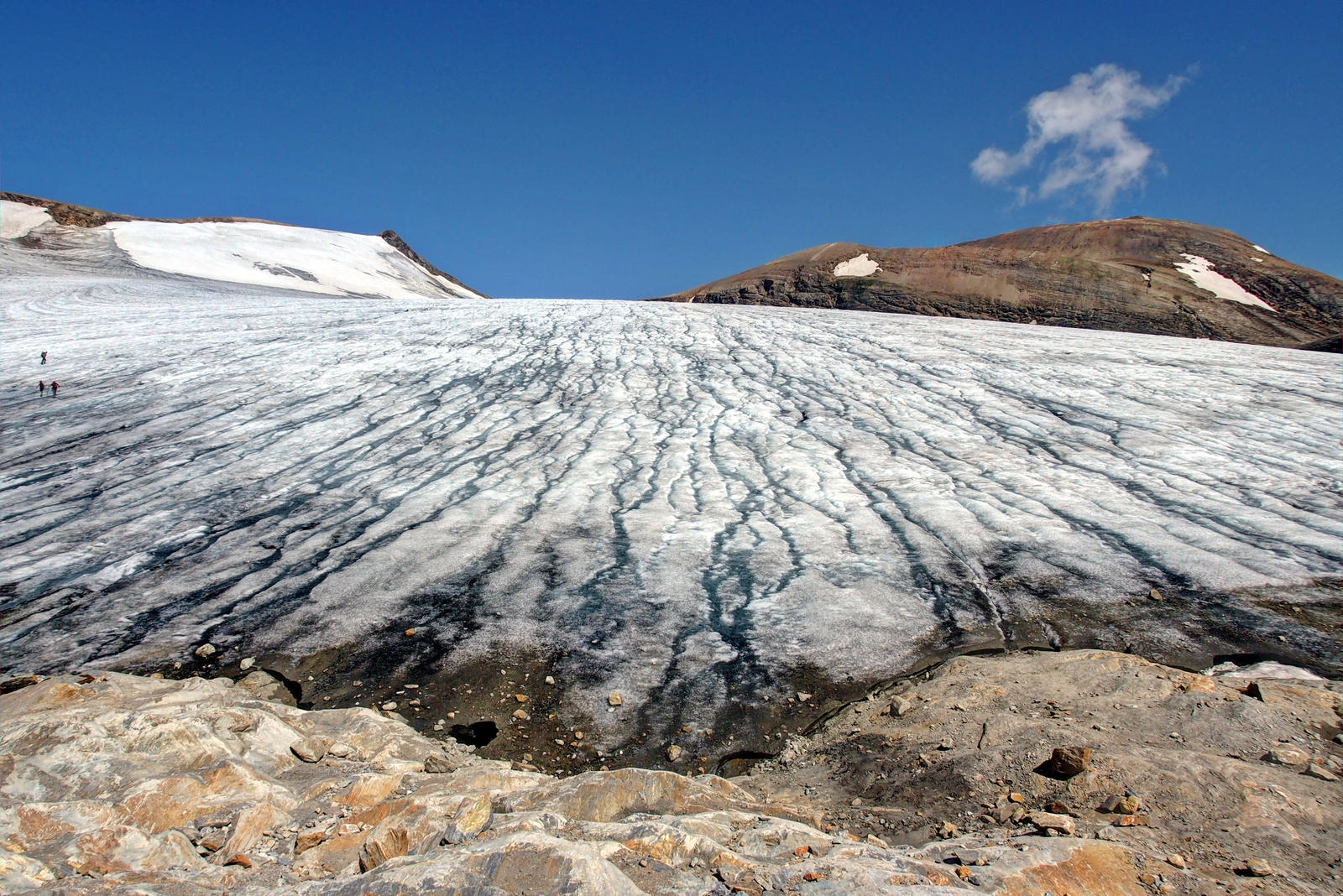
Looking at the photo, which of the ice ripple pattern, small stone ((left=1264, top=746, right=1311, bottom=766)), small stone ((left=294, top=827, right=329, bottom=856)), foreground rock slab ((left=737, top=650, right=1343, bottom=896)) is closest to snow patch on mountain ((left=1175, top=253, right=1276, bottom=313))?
the ice ripple pattern

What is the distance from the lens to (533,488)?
4.58 m

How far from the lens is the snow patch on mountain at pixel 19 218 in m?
15.4

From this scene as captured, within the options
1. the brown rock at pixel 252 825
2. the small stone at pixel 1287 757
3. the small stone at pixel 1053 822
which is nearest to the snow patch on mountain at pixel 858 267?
the small stone at pixel 1287 757

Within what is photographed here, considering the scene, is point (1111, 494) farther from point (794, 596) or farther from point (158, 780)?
point (158, 780)

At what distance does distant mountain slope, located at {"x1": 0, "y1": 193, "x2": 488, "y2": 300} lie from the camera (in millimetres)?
15180

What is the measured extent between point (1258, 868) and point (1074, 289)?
2222 centimetres

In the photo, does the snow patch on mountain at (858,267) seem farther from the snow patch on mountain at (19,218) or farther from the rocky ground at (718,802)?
the rocky ground at (718,802)

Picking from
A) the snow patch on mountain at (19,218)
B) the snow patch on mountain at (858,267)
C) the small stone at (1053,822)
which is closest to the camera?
the small stone at (1053,822)

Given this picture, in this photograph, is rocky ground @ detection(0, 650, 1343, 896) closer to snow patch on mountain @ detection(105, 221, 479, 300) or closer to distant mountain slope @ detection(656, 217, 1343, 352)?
snow patch on mountain @ detection(105, 221, 479, 300)

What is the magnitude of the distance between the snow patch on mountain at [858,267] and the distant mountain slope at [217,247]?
40.7ft

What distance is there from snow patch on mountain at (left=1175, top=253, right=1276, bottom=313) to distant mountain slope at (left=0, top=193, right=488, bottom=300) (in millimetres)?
23077

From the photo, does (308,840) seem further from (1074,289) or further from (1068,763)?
(1074,289)

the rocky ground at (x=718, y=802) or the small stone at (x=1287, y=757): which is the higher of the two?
the small stone at (x=1287, y=757)

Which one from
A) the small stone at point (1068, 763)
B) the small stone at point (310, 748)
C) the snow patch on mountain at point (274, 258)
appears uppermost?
the snow patch on mountain at point (274, 258)
